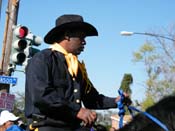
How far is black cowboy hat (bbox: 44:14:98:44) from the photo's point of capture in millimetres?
4320

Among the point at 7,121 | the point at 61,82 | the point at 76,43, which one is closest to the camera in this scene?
the point at 61,82

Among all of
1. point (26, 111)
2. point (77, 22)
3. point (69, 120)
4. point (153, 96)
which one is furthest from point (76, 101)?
point (153, 96)

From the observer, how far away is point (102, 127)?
4.39 metres

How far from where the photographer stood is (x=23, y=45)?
9688 millimetres

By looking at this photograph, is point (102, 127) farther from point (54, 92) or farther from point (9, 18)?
point (9, 18)

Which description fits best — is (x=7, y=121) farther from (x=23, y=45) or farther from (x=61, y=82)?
(x=61, y=82)

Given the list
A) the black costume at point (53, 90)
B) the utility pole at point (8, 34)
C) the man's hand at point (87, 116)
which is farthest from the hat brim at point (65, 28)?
the utility pole at point (8, 34)

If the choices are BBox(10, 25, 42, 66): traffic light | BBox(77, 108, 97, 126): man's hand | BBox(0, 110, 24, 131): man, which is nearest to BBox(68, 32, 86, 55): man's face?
BBox(77, 108, 97, 126): man's hand

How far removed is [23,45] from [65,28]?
547 cm

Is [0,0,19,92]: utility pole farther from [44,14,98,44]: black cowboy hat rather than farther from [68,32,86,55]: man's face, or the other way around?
[68,32,86,55]: man's face

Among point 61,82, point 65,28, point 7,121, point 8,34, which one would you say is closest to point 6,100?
point 8,34

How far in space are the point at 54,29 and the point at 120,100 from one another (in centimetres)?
91

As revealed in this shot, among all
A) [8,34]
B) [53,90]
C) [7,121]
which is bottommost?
[7,121]

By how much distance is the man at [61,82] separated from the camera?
386cm
